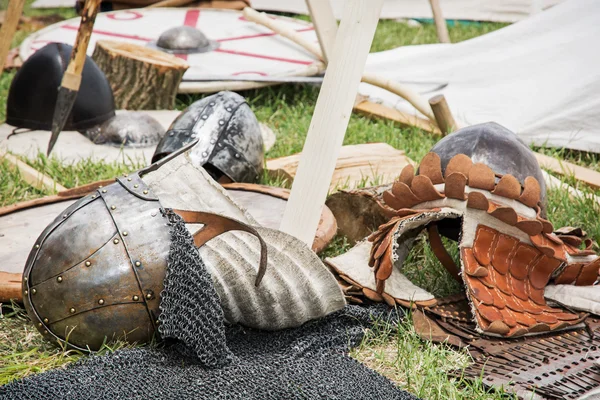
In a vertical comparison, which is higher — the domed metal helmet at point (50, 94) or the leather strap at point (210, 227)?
the leather strap at point (210, 227)

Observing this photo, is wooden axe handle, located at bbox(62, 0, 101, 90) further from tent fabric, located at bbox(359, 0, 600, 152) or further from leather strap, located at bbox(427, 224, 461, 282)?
tent fabric, located at bbox(359, 0, 600, 152)

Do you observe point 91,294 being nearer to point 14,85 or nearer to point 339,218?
point 339,218

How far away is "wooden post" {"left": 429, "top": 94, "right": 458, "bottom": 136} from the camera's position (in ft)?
12.5

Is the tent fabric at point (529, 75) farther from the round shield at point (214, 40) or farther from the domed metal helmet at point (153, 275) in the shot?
the domed metal helmet at point (153, 275)

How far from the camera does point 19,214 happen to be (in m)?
2.75

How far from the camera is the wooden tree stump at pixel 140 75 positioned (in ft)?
14.9

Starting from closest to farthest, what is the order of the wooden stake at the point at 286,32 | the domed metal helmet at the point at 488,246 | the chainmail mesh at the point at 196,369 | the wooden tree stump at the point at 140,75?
the chainmail mesh at the point at 196,369 < the domed metal helmet at the point at 488,246 < the wooden tree stump at the point at 140,75 < the wooden stake at the point at 286,32

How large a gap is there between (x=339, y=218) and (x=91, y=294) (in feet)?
4.01

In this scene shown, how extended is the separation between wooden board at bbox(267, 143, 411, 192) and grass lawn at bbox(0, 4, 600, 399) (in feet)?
1.25

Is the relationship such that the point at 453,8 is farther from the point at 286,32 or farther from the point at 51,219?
the point at 51,219

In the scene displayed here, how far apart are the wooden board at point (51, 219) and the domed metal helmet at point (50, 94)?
4.14 feet

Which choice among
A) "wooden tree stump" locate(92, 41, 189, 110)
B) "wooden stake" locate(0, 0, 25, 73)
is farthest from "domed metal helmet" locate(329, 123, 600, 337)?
"wooden tree stump" locate(92, 41, 189, 110)

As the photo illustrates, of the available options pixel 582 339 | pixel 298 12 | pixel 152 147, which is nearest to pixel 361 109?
pixel 152 147

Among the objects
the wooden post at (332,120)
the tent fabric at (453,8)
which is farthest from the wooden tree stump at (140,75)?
the tent fabric at (453,8)
